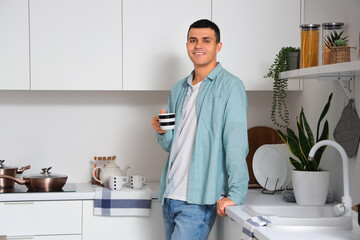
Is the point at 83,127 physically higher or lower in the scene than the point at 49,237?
higher

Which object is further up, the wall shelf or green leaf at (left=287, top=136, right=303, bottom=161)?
the wall shelf

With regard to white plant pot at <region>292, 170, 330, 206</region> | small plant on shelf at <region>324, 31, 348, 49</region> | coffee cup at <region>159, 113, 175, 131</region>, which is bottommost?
white plant pot at <region>292, 170, 330, 206</region>

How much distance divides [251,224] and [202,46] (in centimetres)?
94

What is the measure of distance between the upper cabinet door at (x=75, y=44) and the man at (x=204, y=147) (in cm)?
64

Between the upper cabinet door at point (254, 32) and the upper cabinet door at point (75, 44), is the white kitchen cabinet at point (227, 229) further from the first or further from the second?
the upper cabinet door at point (75, 44)

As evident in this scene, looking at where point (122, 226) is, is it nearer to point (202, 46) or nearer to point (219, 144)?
point (219, 144)

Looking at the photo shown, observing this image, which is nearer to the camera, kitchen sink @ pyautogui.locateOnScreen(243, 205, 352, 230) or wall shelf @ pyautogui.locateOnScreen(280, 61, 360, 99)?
kitchen sink @ pyautogui.locateOnScreen(243, 205, 352, 230)

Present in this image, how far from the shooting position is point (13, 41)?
9.89 ft

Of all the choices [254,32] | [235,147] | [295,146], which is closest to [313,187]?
[295,146]

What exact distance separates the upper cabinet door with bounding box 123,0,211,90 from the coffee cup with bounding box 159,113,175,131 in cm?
67

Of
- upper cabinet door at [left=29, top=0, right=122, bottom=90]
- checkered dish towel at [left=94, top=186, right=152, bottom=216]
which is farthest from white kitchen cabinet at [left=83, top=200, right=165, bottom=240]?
upper cabinet door at [left=29, top=0, right=122, bottom=90]

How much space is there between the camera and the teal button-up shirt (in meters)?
2.41

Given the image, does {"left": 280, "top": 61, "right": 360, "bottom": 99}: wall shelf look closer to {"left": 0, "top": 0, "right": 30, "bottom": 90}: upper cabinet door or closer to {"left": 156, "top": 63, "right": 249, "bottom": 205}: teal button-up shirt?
{"left": 156, "top": 63, "right": 249, "bottom": 205}: teal button-up shirt

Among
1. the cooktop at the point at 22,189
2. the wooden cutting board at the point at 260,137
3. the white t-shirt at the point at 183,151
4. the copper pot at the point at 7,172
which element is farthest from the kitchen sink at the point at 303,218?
the copper pot at the point at 7,172
